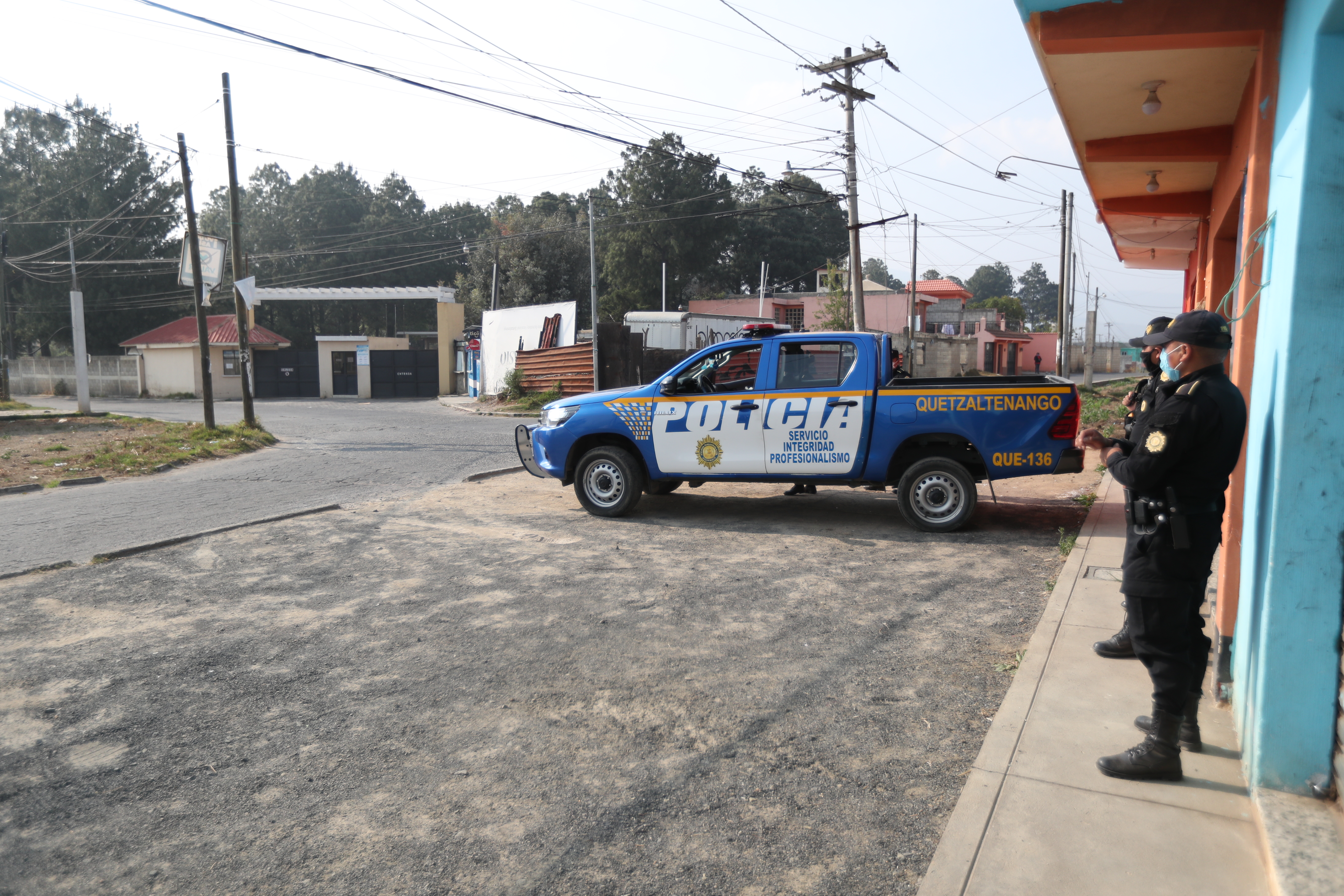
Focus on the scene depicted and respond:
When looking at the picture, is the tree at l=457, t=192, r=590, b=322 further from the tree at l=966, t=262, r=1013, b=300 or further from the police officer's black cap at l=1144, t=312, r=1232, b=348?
the tree at l=966, t=262, r=1013, b=300

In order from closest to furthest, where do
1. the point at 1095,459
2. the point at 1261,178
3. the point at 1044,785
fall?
the point at 1044,785 → the point at 1261,178 → the point at 1095,459

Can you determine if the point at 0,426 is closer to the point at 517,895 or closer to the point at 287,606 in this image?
the point at 287,606

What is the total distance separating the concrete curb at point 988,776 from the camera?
300 cm

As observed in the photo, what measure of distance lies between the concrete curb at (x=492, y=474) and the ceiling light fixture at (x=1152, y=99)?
29.4 ft

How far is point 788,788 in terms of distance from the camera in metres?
3.64

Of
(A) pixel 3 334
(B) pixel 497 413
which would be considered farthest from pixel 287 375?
(B) pixel 497 413

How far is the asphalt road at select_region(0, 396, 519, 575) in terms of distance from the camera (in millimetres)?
9023

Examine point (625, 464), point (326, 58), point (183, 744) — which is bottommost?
point (183, 744)

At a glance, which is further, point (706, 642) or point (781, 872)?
point (706, 642)

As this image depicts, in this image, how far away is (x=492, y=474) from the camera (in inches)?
526

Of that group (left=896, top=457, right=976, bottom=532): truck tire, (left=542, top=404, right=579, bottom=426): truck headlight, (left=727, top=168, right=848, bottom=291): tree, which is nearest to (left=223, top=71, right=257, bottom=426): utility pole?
(left=542, top=404, right=579, bottom=426): truck headlight

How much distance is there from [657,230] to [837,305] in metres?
28.8

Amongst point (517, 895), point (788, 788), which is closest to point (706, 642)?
point (788, 788)

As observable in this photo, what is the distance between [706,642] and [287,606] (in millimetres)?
3107
